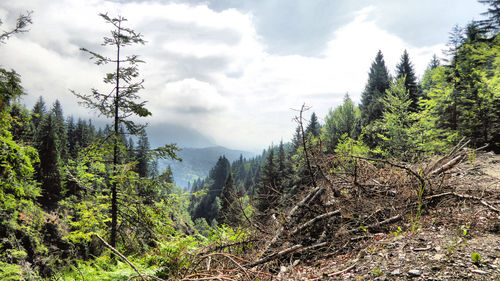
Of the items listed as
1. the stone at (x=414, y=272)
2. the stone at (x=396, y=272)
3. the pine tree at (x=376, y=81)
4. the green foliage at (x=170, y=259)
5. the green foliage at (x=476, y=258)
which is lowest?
the green foliage at (x=170, y=259)

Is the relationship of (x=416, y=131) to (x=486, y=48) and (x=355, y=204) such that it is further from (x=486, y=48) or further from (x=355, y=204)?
(x=355, y=204)

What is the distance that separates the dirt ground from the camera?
89.4 inches

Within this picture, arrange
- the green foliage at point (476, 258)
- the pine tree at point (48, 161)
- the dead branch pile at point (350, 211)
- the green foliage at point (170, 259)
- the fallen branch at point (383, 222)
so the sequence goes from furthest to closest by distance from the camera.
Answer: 1. the pine tree at point (48, 161)
2. the fallen branch at point (383, 222)
3. the dead branch pile at point (350, 211)
4. the green foliage at point (170, 259)
5. the green foliage at point (476, 258)

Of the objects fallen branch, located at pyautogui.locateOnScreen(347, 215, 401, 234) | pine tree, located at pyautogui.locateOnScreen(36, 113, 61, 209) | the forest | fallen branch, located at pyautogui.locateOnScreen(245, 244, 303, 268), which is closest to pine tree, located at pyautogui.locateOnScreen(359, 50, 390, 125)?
the forest

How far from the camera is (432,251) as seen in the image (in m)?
2.63

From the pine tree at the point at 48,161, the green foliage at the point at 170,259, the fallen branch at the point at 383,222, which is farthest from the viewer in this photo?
the pine tree at the point at 48,161

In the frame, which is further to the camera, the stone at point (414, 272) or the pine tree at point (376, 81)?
the pine tree at point (376, 81)

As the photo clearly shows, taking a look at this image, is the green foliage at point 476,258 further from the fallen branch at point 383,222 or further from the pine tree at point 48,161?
the pine tree at point 48,161

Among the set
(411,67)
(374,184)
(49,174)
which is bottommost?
(49,174)

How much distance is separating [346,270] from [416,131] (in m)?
18.8

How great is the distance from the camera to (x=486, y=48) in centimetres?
1522

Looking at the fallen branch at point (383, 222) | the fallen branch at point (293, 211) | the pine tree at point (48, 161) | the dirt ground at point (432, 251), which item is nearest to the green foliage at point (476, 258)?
the dirt ground at point (432, 251)

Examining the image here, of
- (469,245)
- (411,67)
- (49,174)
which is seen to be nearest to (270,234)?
(469,245)

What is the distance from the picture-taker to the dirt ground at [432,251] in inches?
89.4
